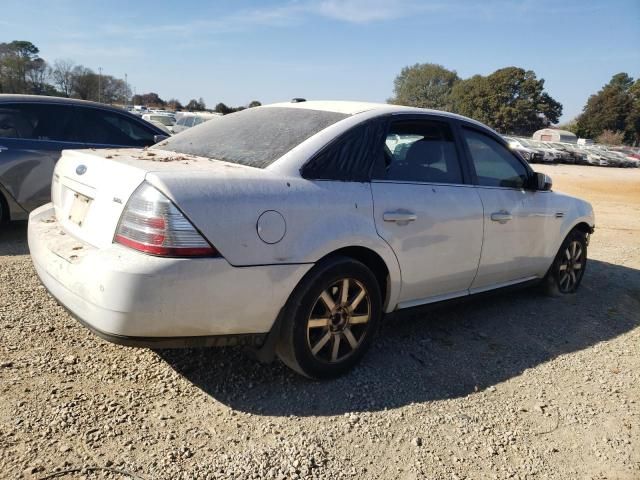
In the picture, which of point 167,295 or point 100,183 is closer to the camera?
point 167,295

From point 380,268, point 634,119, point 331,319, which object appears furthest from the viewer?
point 634,119

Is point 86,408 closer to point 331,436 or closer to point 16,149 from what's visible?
point 331,436

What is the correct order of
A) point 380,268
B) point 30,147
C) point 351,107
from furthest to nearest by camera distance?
→ point 30,147 → point 351,107 → point 380,268

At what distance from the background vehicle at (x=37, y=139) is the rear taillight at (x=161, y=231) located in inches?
134

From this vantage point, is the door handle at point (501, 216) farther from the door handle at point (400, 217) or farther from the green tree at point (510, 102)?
the green tree at point (510, 102)

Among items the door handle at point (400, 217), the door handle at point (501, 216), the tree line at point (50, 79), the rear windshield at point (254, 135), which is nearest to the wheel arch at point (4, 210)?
the rear windshield at point (254, 135)

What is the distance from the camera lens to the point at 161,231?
247cm

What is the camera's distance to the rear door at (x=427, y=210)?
10.9 ft

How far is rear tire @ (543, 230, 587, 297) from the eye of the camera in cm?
504

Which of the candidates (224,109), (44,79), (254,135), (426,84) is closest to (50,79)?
(44,79)

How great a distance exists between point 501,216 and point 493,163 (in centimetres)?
48

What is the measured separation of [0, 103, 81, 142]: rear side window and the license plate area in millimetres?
3435

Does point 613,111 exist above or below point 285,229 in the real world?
above

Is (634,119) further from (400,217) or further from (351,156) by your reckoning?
(351,156)
